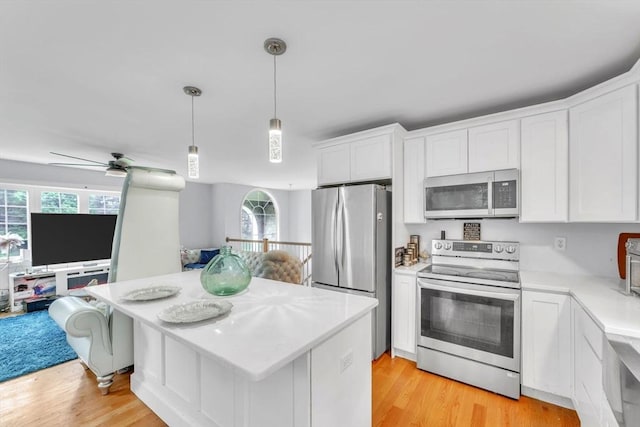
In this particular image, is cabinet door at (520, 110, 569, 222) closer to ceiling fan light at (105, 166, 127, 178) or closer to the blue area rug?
the blue area rug

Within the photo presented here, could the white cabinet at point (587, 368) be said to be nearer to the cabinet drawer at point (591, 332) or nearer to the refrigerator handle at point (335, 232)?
the cabinet drawer at point (591, 332)

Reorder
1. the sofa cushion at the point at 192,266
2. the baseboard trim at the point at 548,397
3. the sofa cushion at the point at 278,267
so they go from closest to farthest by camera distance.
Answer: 1. the baseboard trim at the point at 548,397
2. the sofa cushion at the point at 278,267
3. the sofa cushion at the point at 192,266

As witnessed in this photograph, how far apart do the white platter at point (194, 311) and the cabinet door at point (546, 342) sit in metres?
2.12

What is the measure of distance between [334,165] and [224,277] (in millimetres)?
1772

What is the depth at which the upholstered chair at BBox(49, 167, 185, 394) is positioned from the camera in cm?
213

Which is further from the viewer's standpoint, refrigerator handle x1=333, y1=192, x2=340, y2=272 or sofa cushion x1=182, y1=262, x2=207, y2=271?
sofa cushion x1=182, y1=262, x2=207, y2=271

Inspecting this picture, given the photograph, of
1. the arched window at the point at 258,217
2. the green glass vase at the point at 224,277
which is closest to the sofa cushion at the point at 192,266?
the arched window at the point at 258,217

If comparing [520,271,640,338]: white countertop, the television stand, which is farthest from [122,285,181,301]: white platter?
the television stand

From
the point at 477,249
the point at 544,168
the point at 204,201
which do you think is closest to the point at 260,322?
the point at 477,249

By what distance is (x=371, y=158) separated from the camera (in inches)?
107

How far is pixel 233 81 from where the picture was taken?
190 centimetres

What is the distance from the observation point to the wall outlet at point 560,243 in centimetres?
232

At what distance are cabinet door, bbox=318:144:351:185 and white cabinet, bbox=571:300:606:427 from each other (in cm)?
205

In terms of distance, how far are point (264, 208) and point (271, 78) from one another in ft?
21.7
